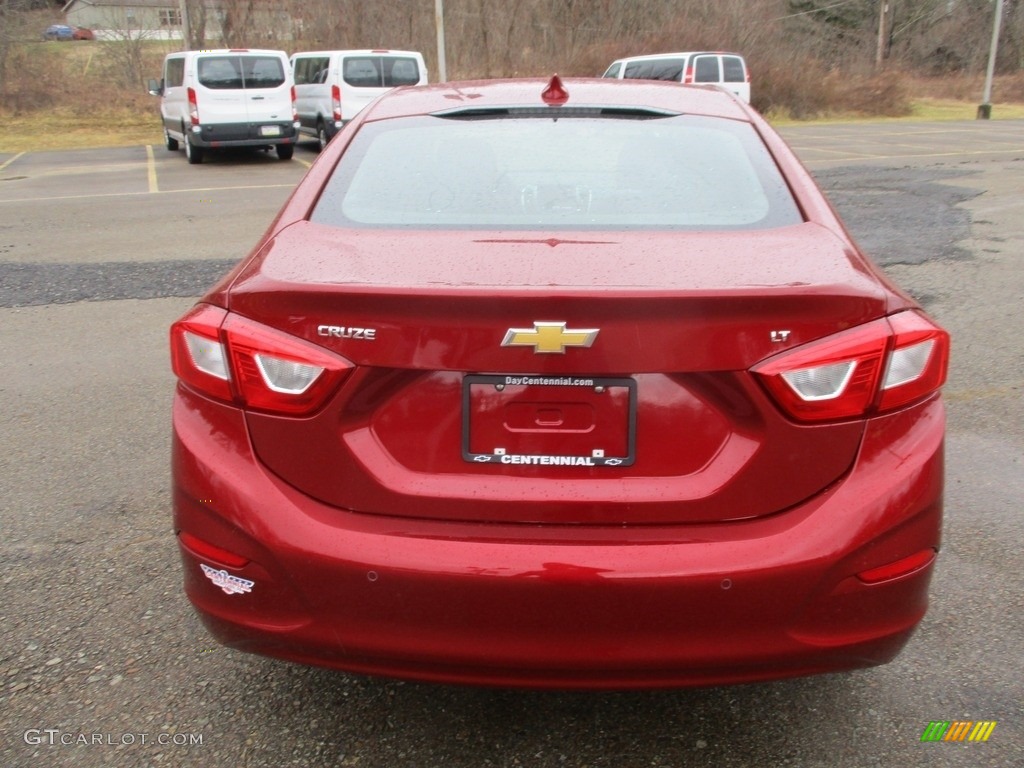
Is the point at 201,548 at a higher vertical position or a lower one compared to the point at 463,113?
lower

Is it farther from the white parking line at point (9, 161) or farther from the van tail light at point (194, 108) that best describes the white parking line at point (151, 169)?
the white parking line at point (9, 161)

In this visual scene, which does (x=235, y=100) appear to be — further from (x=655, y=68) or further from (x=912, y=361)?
(x=912, y=361)

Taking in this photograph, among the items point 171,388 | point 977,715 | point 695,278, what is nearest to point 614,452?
point 695,278

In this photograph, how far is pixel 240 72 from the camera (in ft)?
59.0

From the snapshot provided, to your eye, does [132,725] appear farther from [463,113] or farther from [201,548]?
[463,113]

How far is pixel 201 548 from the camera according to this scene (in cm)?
228

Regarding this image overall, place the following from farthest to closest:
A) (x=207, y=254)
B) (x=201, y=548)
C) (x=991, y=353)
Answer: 1. (x=207, y=254)
2. (x=991, y=353)
3. (x=201, y=548)

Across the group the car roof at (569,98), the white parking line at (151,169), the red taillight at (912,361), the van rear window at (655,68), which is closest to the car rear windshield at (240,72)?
the white parking line at (151,169)

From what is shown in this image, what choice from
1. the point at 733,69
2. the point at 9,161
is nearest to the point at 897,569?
the point at 9,161

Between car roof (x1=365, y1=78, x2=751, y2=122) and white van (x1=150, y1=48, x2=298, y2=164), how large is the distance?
15.3 m

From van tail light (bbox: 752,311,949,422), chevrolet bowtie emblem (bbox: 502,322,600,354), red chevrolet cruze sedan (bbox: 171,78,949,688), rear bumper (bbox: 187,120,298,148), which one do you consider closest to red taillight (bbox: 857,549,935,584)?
red chevrolet cruze sedan (bbox: 171,78,949,688)

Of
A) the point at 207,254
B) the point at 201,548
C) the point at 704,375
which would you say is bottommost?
the point at 207,254

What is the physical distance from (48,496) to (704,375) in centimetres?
314

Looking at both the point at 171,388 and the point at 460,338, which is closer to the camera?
the point at 460,338
